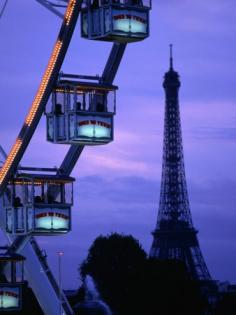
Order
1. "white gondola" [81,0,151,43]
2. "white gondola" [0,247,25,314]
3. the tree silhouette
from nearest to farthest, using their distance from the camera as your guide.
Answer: "white gondola" [81,0,151,43], "white gondola" [0,247,25,314], the tree silhouette

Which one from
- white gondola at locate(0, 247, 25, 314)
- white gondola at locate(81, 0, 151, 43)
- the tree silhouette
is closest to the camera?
white gondola at locate(81, 0, 151, 43)

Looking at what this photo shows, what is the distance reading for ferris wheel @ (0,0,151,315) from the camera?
6619cm

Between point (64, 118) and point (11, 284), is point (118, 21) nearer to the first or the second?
point (64, 118)

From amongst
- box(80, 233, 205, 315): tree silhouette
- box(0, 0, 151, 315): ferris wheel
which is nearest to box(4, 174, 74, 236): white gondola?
box(0, 0, 151, 315): ferris wheel

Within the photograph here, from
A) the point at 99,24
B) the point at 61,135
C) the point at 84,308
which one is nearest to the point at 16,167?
the point at 61,135

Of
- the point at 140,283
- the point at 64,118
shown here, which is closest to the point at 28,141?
the point at 64,118

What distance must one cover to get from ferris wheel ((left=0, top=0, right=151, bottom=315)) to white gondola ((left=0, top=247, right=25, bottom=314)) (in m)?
0.90

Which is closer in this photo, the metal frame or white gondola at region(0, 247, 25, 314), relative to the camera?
the metal frame

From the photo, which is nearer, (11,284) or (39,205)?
(39,205)

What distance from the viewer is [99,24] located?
6619 cm

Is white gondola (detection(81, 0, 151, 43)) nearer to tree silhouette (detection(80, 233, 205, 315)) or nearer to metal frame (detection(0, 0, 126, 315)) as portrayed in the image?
metal frame (detection(0, 0, 126, 315))

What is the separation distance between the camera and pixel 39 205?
69.8m

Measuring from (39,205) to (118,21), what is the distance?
925 centimetres

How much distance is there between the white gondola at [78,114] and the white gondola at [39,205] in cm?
273
